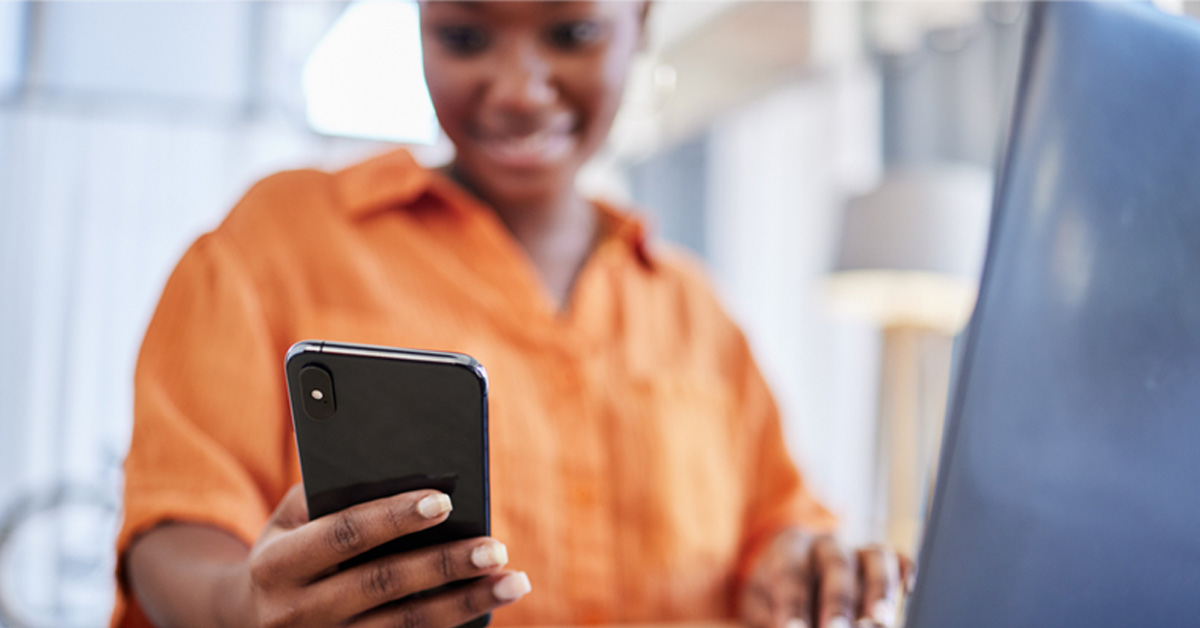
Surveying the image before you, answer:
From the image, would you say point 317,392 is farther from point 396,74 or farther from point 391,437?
point 396,74

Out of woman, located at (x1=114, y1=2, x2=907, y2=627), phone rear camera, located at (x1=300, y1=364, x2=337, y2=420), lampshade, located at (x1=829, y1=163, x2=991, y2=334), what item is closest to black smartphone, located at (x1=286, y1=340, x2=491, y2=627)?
phone rear camera, located at (x1=300, y1=364, x2=337, y2=420)

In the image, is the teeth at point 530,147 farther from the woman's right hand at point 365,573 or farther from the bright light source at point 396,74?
the woman's right hand at point 365,573

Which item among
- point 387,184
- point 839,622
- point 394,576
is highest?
point 387,184

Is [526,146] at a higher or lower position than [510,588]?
higher

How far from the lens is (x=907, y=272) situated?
216cm

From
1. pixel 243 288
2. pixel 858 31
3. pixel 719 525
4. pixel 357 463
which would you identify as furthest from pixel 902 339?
pixel 357 463

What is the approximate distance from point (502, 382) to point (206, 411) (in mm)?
188

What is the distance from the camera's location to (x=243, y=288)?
0.58 meters

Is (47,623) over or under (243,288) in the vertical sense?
under

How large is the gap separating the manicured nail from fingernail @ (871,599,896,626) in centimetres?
2

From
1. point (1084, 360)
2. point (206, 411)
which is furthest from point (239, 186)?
point (1084, 360)

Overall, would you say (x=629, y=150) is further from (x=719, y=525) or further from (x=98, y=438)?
(x=719, y=525)

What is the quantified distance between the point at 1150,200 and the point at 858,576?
0.31 m

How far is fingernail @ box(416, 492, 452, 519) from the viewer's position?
1.07ft
